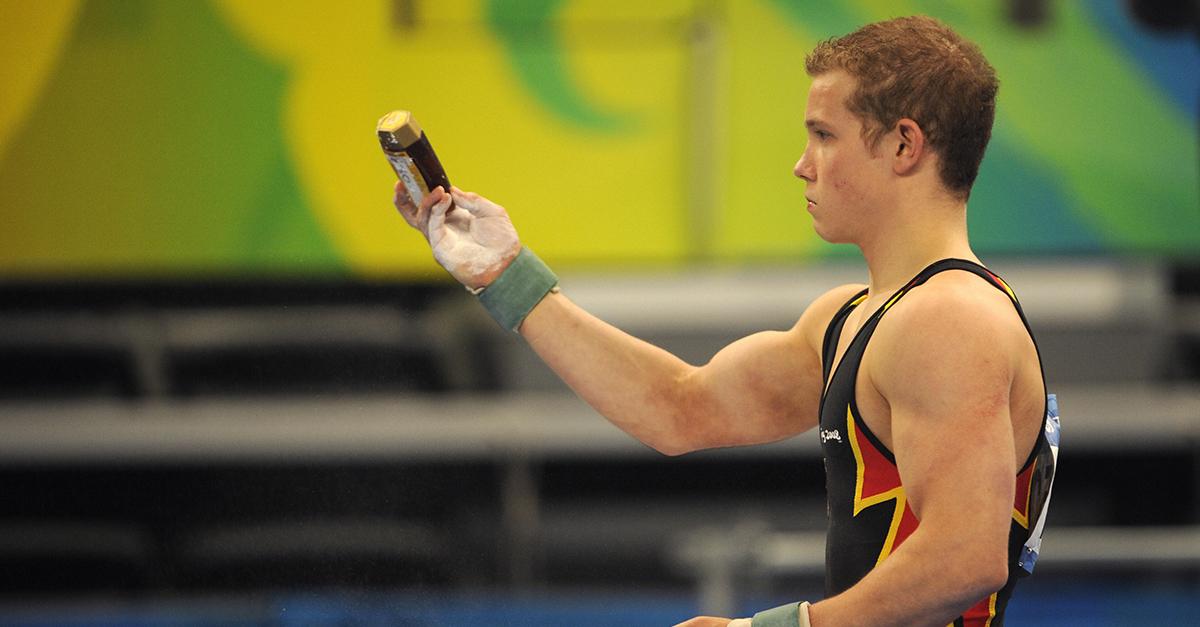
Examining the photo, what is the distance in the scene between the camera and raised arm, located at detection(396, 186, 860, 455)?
6.49 feet

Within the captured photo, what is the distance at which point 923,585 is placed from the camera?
147 centimetres

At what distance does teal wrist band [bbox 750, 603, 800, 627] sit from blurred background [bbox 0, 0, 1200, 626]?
5.88ft

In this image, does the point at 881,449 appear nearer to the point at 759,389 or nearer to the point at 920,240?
the point at 920,240

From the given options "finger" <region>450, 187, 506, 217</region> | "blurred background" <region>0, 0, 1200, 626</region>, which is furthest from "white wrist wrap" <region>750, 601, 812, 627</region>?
"blurred background" <region>0, 0, 1200, 626</region>

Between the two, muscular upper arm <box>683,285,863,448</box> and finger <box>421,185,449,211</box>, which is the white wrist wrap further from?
finger <box>421,185,449,211</box>

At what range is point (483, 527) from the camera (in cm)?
Result: 517

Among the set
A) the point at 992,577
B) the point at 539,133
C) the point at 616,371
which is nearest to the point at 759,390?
the point at 616,371

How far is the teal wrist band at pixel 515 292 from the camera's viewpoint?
1978 mm

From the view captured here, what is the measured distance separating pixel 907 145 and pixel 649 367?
552mm

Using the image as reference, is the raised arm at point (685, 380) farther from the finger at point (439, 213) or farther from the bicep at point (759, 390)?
the finger at point (439, 213)

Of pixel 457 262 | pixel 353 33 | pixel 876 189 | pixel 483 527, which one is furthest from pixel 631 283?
pixel 876 189

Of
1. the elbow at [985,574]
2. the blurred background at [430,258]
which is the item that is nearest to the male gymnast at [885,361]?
the elbow at [985,574]

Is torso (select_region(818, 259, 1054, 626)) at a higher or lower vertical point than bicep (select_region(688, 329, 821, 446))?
lower

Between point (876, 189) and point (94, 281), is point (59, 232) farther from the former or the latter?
point (876, 189)
